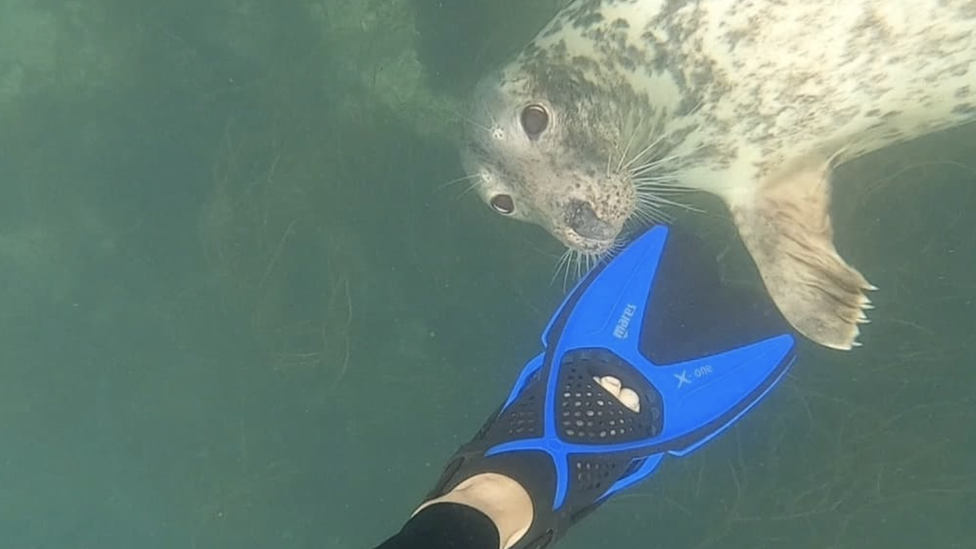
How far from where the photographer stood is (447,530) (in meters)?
2.19

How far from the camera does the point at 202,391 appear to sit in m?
4.01

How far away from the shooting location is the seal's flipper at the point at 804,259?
308cm

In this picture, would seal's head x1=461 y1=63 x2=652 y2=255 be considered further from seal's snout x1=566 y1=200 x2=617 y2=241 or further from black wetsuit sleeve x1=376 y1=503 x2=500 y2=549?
black wetsuit sleeve x1=376 y1=503 x2=500 y2=549

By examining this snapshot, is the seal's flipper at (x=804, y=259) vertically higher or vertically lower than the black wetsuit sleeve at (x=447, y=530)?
lower

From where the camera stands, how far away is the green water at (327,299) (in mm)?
3434

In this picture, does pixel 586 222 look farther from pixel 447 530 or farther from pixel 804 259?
pixel 447 530

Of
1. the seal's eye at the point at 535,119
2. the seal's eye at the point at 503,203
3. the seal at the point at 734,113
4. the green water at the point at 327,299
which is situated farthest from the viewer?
the green water at the point at 327,299

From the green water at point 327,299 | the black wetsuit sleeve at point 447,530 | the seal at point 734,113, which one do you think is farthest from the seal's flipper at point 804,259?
the black wetsuit sleeve at point 447,530

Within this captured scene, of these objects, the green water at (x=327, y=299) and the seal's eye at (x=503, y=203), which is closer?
the seal's eye at (x=503, y=203)

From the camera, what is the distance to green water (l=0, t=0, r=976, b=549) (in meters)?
3.43

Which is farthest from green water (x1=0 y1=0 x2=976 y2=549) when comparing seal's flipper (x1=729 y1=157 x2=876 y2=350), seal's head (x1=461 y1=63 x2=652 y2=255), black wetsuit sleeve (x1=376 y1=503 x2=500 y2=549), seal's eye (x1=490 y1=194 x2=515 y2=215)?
black wetsuit sleeve (x1=376 y1=503 x2=500 y2=549)

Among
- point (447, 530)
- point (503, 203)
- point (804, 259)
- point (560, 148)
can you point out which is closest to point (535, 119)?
point (560, 148)

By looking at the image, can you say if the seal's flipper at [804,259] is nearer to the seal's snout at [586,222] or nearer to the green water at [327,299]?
the green water at [327,299]

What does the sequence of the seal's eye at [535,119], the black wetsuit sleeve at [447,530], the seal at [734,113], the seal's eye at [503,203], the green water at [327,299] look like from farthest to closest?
the green water at [327,299], the seal's eye at [503,203], the seal's eye at [535,119], the seal at [734,113], the black wetsuit sleeve at [447,530]
